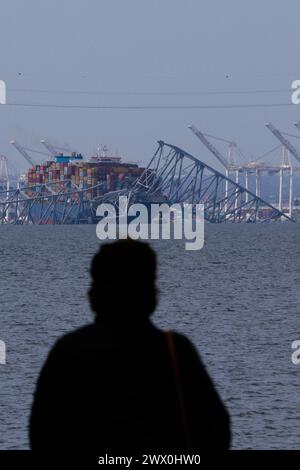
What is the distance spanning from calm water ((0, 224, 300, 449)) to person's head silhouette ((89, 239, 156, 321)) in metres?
12.7

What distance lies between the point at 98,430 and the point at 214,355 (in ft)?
78.2

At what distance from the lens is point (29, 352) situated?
27.5 metres

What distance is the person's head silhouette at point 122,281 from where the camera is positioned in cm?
341

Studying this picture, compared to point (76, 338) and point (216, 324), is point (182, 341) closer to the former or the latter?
point (76, 338)

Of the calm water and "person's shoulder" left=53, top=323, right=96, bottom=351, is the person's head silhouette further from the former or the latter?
the calm water

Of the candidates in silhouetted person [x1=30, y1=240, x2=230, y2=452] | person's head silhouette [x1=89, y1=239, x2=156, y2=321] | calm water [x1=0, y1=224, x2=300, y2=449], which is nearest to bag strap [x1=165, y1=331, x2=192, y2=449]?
silhouetted person [x1=30, y1=240, x2=230, y2=452]

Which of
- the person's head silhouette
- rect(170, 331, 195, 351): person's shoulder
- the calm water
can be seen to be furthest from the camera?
the calm water

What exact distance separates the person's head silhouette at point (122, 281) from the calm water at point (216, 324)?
12.7m

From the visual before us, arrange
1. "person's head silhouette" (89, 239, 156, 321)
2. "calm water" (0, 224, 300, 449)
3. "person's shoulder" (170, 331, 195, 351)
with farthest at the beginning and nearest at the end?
"calm water" (0, 224, 300, 449) → "person's head silhouette" (89, 239, 156, 321) → "person's shoulder" (170, 331, 195, 351)

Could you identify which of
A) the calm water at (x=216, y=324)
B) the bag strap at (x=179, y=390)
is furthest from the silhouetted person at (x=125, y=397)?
the calm water at (x=216, y=324)

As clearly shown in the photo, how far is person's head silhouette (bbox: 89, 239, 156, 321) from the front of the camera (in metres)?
3.41

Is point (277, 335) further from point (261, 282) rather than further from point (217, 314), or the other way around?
point (261, 282)

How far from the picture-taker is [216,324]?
35281 mm
